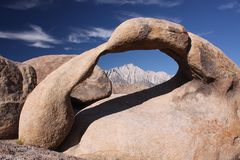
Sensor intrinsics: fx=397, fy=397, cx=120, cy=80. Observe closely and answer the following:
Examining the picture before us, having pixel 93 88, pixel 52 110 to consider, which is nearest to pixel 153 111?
pixel 52 110

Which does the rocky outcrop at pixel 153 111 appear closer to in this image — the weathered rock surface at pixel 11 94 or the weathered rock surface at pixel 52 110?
the weathered rock surface at pixel 52 110

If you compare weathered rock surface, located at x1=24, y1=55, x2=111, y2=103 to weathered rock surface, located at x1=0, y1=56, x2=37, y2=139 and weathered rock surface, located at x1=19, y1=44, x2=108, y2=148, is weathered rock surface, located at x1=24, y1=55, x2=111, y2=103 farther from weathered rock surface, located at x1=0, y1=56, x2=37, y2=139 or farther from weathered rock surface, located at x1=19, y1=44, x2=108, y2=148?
weathered rock surface, located at x1=19, y1=44, x2=108, y2=148

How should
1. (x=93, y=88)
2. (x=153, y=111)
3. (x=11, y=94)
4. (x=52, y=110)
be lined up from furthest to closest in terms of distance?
(x=93, y=88)
(x=11, y=94)
(x=153, y=111)
(x=52, y=110)

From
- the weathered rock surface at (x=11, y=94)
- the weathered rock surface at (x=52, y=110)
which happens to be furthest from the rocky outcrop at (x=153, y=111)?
the weathered rock surface at (x=11, y=94)

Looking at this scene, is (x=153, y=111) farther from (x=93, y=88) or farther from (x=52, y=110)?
(x=93, y=88)

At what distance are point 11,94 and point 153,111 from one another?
12.8ft

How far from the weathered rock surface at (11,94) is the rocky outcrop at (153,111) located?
0.80 m

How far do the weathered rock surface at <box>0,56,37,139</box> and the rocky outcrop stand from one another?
796 mm

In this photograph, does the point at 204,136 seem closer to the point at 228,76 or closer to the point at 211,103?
the point at 211,103

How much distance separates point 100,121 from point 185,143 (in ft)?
7.32

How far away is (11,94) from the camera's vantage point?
10.9 m

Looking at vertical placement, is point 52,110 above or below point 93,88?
below

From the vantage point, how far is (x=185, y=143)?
32.4 feet

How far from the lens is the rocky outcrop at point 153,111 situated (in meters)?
9.70
